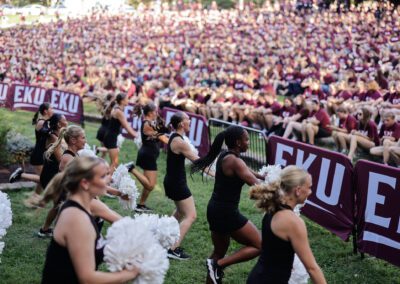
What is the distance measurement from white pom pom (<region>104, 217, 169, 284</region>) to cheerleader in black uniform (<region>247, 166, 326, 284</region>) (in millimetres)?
822

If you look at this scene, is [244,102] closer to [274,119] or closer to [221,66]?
[274,119]

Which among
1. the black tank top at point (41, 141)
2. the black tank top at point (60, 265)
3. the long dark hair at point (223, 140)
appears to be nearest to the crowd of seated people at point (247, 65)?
the long dark hair at point (223, 140)

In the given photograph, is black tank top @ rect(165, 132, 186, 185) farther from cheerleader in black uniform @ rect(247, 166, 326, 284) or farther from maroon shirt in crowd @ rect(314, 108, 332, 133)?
maroon shirt in crowd @ rect(314, 108, 332, 133)

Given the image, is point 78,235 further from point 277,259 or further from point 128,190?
point 128,190

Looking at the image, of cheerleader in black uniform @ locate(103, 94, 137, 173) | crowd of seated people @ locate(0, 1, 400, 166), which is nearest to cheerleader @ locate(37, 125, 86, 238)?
cheerleader in black uniform @ locate(103, 94, 137, 173)

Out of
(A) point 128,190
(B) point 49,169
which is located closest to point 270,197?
(A) point 128,190

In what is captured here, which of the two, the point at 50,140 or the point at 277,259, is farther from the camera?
the point at 50,140

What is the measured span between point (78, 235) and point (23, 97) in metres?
18.5

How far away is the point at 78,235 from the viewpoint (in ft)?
10.2

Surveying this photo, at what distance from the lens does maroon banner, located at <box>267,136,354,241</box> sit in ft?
22.7

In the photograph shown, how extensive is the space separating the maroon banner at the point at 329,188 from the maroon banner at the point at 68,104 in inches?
453

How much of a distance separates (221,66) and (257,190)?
19.9m

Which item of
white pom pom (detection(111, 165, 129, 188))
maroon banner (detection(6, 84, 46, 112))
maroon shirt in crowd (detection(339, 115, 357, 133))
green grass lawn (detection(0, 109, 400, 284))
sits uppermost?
white pom pom (detection(111, 165, 129, 188))

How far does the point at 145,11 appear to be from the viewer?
4553 centimetres
